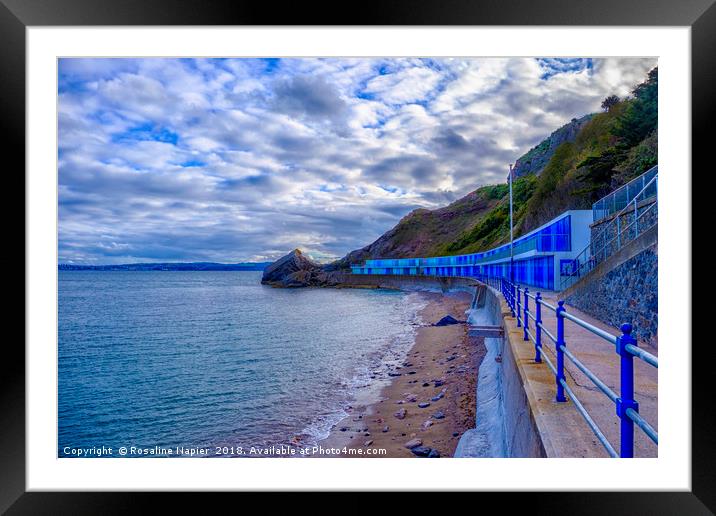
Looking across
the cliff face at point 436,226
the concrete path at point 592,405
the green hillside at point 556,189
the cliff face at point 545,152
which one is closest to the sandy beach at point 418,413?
the concrete path at point 592,405

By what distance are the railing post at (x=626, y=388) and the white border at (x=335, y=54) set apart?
1199 mm

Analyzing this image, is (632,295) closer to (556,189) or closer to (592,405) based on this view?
(592,405)

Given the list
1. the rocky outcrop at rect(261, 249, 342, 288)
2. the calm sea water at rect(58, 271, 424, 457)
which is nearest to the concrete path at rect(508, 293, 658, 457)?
the calm sea water at rect(58, 271, 424, 457)

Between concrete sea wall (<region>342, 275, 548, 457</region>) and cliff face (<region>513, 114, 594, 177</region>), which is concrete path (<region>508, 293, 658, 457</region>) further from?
cliff face (<region>513, 114, 594, 177</region>)

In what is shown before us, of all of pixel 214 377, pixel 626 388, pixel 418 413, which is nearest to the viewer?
pixel 626 388

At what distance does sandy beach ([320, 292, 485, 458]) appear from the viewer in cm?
544

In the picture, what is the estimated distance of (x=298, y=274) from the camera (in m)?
55.5

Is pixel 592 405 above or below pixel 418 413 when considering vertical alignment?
above

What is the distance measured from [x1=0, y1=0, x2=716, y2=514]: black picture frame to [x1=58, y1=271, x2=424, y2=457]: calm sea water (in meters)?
0.83

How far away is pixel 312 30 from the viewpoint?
345 centimetres

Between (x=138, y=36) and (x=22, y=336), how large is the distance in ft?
8.32

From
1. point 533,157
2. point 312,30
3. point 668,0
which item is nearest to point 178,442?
point 312,30

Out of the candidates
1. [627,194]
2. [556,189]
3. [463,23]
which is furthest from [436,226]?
[463,23]

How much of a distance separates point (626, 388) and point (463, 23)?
2.54 metres
